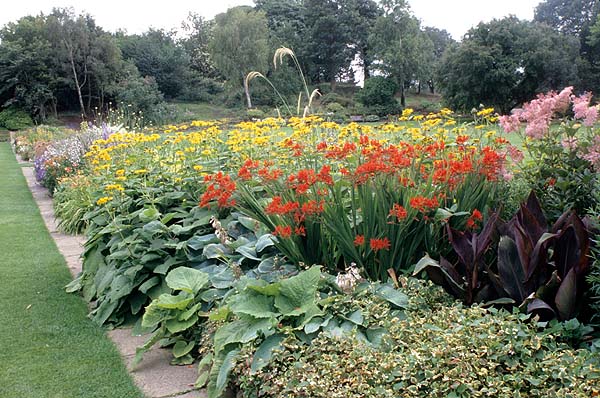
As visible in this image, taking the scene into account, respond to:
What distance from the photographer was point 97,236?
12.6 feet

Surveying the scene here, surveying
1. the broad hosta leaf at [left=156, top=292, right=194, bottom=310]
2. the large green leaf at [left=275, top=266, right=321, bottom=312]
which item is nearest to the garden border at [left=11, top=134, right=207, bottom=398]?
the broad hosta leaf at [left=156, top=292, right=194, bottom=310]

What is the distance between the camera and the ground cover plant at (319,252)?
7.29ft

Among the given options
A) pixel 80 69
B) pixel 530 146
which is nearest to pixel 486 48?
pixel 80 69

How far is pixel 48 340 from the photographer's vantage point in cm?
316

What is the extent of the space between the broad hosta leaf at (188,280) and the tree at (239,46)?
32790mm

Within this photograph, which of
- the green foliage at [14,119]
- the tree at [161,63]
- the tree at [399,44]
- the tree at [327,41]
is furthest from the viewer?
the tree at [327,41]

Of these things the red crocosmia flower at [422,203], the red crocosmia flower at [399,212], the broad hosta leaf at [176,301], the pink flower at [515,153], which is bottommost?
the broad hosta leaf at [176,301]

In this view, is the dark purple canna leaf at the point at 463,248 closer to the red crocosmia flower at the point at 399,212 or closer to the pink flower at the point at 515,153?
the red crocosmia flower at the point at 399,212

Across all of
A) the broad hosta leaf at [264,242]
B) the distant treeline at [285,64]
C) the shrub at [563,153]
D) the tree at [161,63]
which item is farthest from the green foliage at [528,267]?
the tree at [161,63]

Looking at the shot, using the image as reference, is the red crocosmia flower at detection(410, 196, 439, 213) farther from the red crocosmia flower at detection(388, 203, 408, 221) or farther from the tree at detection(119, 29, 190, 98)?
the tree at detection(119, 29, 190, 98)

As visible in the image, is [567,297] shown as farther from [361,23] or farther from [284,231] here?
[361,23]

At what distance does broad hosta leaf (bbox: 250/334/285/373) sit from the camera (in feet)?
6.83

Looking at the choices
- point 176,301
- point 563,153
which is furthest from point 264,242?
point 563,153

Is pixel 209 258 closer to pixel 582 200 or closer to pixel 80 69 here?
pixel 582 200
